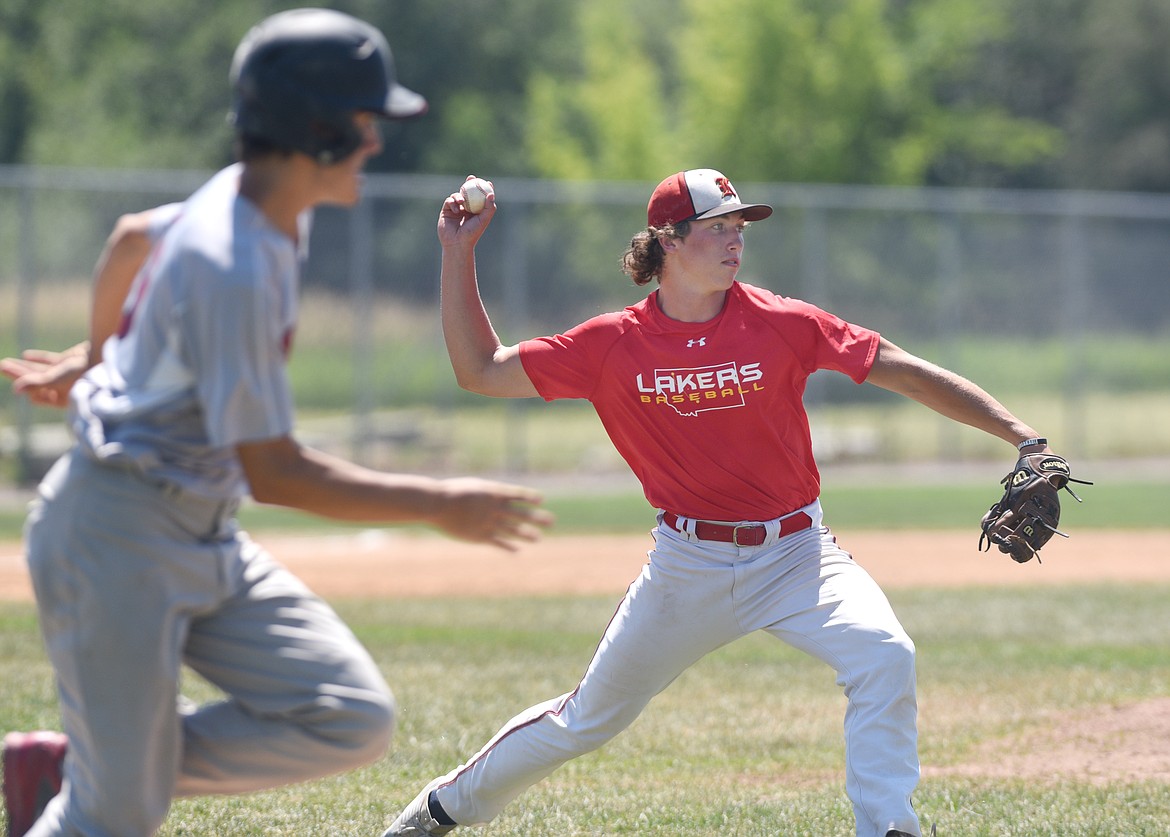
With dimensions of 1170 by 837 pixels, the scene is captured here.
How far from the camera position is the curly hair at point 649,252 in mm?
4809

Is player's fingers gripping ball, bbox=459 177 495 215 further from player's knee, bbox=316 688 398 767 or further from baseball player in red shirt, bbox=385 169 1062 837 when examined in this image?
player's knee, bbox=316 688 398 767

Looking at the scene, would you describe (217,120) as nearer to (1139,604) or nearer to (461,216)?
(1139,604)

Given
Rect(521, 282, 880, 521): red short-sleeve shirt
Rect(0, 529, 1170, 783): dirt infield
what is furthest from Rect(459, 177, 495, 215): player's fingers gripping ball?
Rect(0, 529, 1170, 783): dirt infield

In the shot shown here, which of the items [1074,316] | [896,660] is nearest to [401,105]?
[896,660]

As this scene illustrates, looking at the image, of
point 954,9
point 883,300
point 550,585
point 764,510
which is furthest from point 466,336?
point 954,9

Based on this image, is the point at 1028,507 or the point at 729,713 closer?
the point at 1028,507

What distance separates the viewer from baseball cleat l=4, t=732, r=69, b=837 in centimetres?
354

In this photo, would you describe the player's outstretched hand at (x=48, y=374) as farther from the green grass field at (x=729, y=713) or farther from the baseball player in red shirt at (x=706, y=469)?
the green grass field at (x=729, y=713)

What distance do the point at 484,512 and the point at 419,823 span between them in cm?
182

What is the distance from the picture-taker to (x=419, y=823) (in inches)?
184

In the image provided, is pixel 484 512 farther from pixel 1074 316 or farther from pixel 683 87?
pixel 683 87

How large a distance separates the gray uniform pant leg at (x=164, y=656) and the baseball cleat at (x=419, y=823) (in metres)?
1.28

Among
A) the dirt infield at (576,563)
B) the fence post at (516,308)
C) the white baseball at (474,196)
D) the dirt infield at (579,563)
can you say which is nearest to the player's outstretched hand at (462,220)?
the white baseball at (474,196)

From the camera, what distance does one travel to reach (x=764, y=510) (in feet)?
15.2
